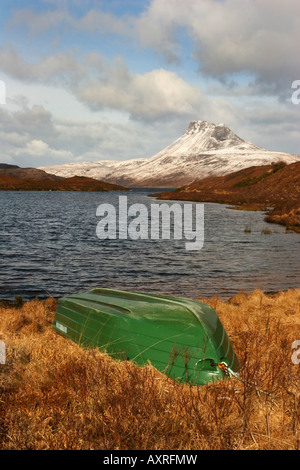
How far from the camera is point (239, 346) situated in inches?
268

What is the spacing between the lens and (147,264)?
20.4 m

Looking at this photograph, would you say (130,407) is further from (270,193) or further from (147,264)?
(270,193)

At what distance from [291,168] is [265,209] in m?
32.9

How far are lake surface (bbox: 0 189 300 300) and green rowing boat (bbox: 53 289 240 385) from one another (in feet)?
26.9

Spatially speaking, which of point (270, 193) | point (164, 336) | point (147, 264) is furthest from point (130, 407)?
point (270, 193)

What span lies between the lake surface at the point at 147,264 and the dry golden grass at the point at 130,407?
9350 millimetres

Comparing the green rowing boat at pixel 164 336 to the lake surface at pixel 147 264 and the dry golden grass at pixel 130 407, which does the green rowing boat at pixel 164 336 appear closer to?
the dry golden grass at pixel 130 407

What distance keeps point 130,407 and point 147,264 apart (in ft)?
53.9

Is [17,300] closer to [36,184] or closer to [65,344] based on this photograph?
[65,344]

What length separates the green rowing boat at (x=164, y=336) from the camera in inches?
201

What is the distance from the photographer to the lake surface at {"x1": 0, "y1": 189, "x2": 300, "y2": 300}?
15.6 m

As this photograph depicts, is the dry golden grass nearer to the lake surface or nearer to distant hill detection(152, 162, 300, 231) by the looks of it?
the lake surface

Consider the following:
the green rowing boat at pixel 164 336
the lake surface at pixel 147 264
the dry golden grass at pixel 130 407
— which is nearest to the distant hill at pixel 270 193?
the lake surface at pixel 147 264

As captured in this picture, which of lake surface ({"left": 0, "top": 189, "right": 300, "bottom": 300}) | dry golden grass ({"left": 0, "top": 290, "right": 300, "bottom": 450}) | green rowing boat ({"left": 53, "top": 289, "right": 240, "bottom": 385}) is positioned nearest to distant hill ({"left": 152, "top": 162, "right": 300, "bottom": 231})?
lake surface ({"left": 0, "top": 189, "right": 300, "bottom": 300})
